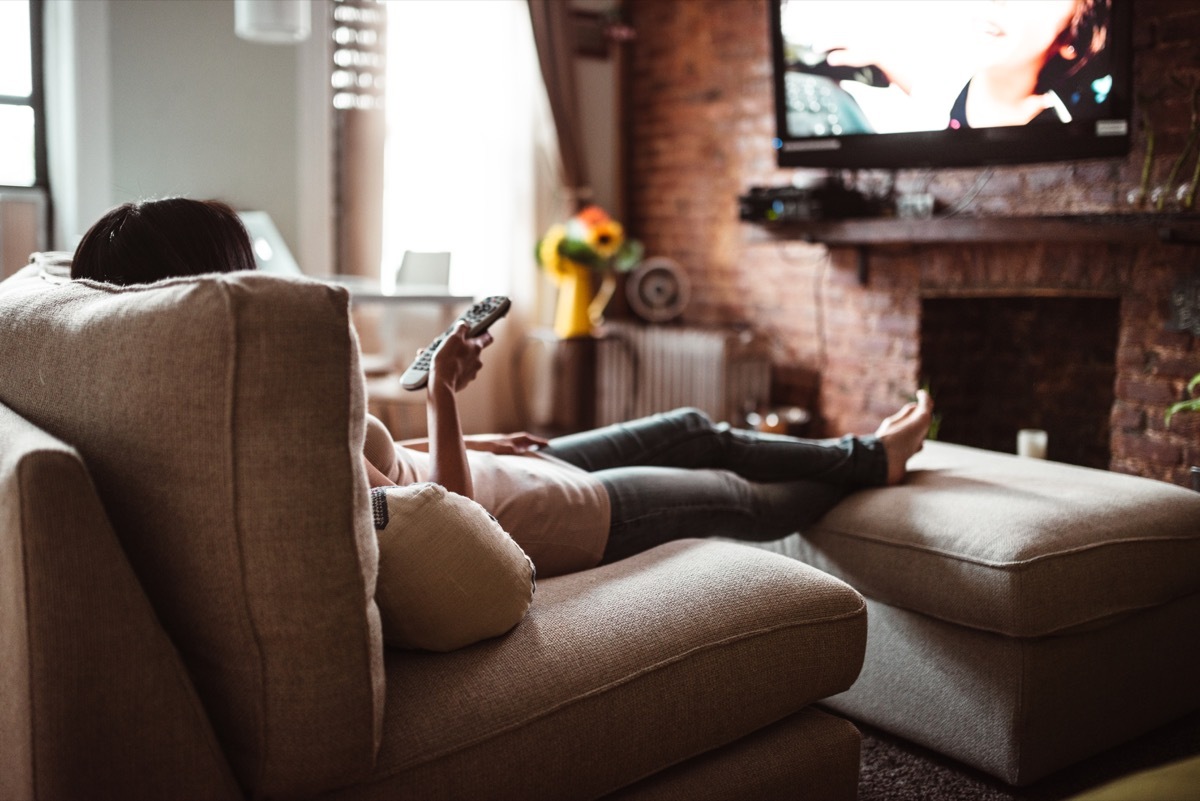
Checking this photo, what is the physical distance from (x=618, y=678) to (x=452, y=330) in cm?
67

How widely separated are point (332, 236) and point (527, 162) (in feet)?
3.17

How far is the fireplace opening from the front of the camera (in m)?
3.70

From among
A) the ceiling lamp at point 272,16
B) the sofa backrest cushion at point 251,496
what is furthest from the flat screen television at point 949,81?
the sofa backrest cushion at point 251,496

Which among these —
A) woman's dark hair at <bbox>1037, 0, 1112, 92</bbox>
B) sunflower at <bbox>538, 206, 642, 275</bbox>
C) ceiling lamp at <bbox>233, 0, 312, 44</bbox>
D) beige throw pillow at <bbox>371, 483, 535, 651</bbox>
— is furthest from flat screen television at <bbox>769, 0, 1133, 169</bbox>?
beige throw pillow at <bbox>371, 483, 535, 651</bbox>

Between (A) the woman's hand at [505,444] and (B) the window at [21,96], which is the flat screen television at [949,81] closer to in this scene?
(A) the woman's hand at [505,444]

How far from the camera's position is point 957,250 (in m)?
3.74

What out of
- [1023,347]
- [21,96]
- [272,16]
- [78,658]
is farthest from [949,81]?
[21,96]

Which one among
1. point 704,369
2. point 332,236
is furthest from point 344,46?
point 704,369

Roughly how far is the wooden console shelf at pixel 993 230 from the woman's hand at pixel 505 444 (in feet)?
6.14

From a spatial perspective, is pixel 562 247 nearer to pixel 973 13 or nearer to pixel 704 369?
pixel 704 369

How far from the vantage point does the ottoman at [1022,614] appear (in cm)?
175

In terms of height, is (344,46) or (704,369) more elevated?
(344,46)

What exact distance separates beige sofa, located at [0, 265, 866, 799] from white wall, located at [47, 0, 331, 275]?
11.0 feet

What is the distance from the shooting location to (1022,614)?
1.73 metres
